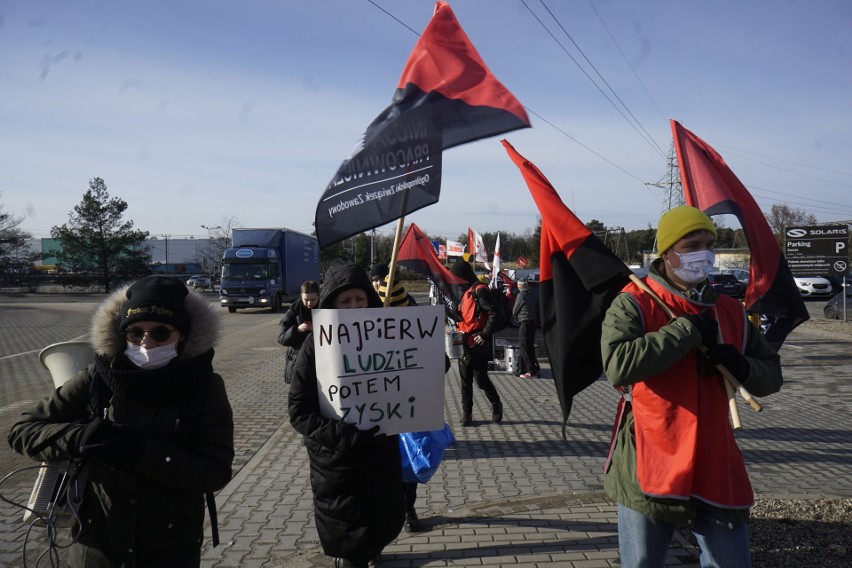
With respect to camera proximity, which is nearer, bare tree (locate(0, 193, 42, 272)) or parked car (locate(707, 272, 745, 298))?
parked car (locate(707, 272, 745, 298))

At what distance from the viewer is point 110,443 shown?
2217 mm

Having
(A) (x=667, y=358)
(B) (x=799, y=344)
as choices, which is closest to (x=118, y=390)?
(A) (x=667, y=358)

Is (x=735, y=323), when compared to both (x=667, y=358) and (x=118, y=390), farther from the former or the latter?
(x=118, y=390)

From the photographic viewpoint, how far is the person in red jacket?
800 centimetres

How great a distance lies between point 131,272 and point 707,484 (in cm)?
6151

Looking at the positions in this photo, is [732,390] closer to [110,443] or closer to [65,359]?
[110,443]

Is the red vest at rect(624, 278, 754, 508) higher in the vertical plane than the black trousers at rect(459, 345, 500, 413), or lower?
higher

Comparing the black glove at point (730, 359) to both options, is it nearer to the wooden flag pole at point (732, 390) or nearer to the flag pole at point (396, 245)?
the wooden flag pole at point (732, 390)

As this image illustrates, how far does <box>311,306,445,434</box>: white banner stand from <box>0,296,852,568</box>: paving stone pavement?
1320mm

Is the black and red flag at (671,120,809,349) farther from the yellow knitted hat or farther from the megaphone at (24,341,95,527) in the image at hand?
the megaphone at (24,341,95,527)

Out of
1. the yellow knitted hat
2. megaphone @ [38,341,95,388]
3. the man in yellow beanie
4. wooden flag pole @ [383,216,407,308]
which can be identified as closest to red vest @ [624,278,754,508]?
the man in yellow beanie

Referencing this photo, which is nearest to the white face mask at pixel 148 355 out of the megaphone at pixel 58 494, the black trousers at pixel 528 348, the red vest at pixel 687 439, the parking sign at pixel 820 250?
the megaphone at pixel 58 494

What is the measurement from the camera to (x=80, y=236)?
57.2 meters

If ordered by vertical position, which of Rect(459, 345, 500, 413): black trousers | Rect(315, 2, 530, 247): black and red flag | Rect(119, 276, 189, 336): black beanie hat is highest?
Rect(315, 2, 530, 247): black and red flag
